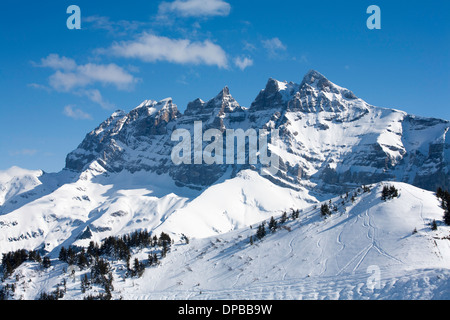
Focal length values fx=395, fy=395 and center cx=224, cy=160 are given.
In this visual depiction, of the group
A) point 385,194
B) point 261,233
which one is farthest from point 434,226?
point 261,233

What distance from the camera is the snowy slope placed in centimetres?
4488

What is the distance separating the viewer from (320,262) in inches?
2392

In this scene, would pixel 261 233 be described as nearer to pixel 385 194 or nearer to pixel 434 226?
pixel 385 194

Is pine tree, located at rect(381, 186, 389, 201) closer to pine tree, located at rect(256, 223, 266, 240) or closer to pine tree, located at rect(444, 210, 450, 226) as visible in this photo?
pine tree, located at rect(444, 210, 450, 226)

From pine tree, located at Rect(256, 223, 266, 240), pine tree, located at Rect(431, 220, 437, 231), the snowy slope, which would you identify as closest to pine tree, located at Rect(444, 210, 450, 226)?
the snowy slope

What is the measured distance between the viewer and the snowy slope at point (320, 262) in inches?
1767

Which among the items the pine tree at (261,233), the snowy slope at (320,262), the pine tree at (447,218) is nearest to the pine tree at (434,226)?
the snowy slope at (320,262)

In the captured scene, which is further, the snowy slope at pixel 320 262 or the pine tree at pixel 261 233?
the pine tree at pixel 261 233

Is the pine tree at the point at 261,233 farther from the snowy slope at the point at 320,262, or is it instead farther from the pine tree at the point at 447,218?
the pine tree at the point at 447,218
